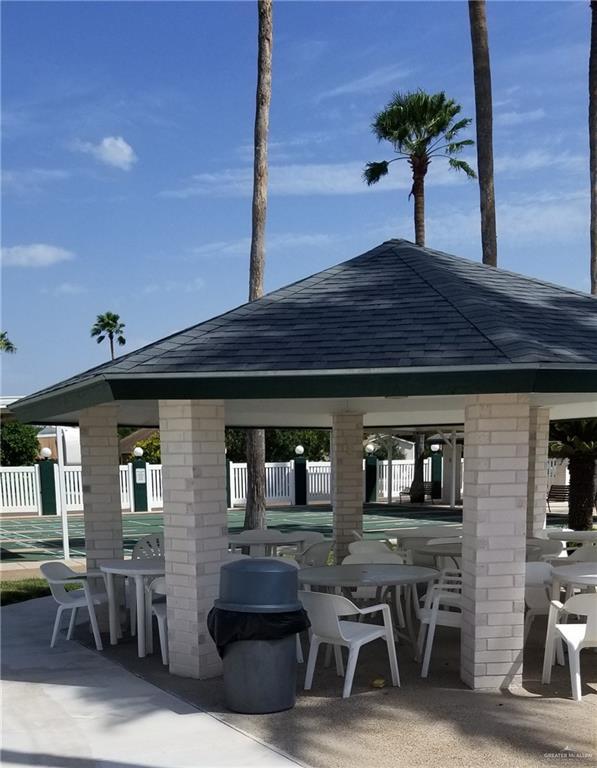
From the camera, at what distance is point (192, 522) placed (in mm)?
6930

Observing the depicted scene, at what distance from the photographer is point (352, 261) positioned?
9.24 metres

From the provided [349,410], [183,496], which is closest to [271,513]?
[349,410]

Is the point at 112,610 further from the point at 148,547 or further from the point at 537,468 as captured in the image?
the point at 537,468

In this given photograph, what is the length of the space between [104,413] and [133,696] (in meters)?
3.66

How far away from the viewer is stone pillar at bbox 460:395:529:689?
251 inches

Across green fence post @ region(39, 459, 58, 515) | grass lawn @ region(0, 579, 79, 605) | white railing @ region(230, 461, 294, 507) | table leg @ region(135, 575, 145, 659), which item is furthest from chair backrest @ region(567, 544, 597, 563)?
white railing @ region(230, 461, 294, 507)

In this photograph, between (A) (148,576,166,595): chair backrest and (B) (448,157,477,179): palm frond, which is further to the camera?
(B) (448,157,477,179): palm frond

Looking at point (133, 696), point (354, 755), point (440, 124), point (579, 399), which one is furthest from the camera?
point (440, 124)

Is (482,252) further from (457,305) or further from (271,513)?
(271,513)

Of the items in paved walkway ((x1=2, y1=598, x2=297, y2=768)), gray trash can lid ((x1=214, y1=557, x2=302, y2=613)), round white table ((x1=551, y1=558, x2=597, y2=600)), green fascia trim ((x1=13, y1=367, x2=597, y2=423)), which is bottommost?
paved walkway ((x1=2, y1=598, x2=297, y2=768))

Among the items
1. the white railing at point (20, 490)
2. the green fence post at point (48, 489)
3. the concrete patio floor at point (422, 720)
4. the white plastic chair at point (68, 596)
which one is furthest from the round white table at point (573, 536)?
the white railing at point (20, 490)

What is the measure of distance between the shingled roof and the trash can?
1452 millimetres

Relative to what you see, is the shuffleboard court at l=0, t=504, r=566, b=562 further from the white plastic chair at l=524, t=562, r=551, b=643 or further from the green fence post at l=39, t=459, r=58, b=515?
the white plastic chair at l=524, t=562, r=551, b=643

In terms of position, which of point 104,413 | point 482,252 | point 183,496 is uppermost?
point 482,252
